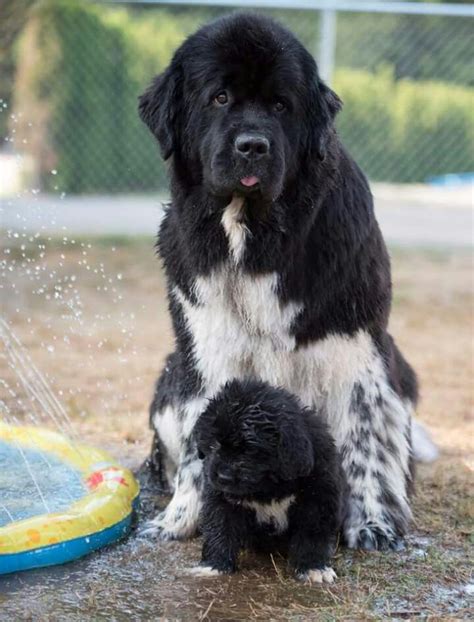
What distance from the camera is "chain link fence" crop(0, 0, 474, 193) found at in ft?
36.7

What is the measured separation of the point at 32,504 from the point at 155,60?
9.13 meters

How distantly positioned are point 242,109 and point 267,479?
1.33 metres

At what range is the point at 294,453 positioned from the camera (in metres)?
3.46

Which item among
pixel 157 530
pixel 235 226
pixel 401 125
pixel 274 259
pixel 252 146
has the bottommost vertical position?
pixel 157 530

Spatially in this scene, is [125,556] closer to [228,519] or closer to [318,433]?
[228,519]

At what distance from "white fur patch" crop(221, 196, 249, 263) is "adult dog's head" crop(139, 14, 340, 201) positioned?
9 cm

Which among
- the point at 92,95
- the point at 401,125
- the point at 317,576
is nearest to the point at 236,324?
the point at 317,576

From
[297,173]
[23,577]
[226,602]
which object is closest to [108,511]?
[23,577]

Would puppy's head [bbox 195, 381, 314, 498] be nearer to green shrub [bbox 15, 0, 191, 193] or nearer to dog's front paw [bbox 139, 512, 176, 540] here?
dog's front paw [bbox 139, 512, 176, 540]

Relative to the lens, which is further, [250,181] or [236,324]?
[236,324]

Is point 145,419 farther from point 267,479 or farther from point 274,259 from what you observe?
point 267,479

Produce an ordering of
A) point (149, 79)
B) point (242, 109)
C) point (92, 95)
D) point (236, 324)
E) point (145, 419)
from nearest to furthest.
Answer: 1. point (242, 109)
2. point (236, 324)
3. point (145, 419)
4. point (149, 79)
5. point (92, 95)

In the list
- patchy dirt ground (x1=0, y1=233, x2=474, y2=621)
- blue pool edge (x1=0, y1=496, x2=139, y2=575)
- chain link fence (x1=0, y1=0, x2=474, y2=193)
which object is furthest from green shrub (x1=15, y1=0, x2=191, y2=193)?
blue pool edge (x1=0, y1=496, x2=139, y2=575)

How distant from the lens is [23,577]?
3631mm
